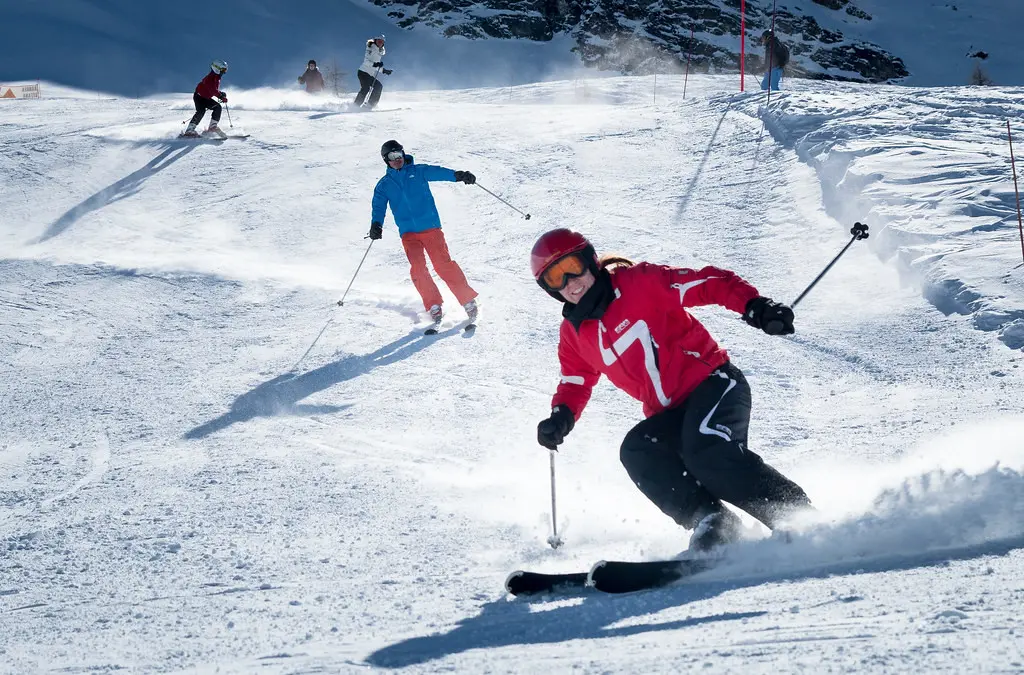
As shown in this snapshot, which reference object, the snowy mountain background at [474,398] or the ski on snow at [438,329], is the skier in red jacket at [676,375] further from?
the ski on snow at [438,329]

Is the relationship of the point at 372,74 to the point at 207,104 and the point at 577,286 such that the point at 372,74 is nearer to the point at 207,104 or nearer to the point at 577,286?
the point at 207,104

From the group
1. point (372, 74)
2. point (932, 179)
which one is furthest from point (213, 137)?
point (932, 179)

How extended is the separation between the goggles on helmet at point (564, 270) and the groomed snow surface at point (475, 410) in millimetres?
1075

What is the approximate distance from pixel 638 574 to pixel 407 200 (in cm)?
507

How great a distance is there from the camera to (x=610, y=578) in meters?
2.95

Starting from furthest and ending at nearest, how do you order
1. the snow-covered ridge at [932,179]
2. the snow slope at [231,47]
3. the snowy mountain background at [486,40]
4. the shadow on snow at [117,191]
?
1. the snowy mountain background at [486,40]
2. the snow slope at [231,47]
3. the shadow on snow at [117,191]
4. the snow-covered ridge at [932,179]

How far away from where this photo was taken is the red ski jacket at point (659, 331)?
338 cm

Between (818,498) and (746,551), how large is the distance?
32.4 inches

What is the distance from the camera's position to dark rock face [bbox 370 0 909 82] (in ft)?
132

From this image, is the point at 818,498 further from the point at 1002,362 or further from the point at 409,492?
the point at 1002,362

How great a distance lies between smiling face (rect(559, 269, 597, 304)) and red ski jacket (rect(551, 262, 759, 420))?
10cm

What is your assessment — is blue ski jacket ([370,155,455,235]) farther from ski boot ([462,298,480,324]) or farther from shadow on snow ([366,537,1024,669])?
shadow on snow ([366,537,1024,669])

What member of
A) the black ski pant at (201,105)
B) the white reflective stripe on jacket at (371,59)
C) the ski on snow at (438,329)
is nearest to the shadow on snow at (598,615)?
the ski on snow at (438,329)

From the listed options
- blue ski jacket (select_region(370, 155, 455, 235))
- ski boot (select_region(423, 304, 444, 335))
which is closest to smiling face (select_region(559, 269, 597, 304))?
ski boot (select_region(423, 304, 444, 335))
